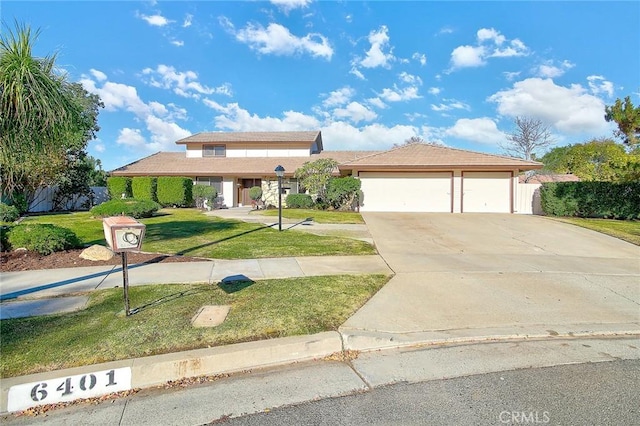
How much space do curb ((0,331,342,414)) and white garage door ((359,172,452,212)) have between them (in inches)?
632

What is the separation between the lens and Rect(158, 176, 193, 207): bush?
74.6 ft

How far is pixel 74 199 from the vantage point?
24.8 metres

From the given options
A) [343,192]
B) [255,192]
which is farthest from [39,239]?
[255,192]

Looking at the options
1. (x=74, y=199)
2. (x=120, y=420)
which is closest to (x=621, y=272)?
Result: (x=120, y=420)

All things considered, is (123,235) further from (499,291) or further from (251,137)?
(251,137)

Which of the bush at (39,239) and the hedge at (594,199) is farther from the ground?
the hedge at (594,199)

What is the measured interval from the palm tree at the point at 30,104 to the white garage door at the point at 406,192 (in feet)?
48.8

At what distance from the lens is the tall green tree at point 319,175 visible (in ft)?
66.8

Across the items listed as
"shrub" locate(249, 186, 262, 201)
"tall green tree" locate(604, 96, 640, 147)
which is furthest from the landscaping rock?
"tall green tree" locate(604, 96, 640, 147)

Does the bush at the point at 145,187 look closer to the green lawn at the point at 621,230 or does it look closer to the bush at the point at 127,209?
the bush at the point at 127,209

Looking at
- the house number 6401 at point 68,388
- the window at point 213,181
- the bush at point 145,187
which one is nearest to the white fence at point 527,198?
the window at point 213,181

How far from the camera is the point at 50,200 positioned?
23453 mm

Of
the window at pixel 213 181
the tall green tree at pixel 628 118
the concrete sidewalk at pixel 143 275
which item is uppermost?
the tall green tree at pixel 628 118

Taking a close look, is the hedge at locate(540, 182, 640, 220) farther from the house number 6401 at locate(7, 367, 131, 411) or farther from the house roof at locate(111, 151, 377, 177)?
the house number 6401 at locate(7, 367, 131, 411)
